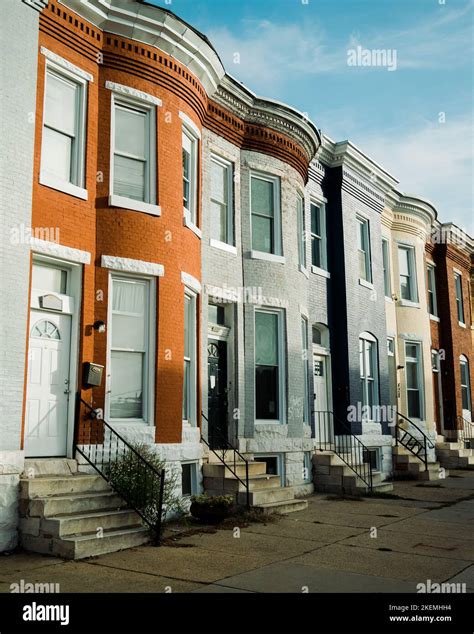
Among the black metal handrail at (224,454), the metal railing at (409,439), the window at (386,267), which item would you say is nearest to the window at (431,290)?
the window at (386,267)

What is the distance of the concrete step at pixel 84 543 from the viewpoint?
798cm

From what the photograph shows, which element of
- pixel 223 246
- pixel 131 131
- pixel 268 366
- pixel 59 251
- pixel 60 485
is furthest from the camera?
pixel 268 366

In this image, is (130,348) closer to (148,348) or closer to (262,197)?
(148,348)

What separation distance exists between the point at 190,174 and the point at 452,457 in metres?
13.6

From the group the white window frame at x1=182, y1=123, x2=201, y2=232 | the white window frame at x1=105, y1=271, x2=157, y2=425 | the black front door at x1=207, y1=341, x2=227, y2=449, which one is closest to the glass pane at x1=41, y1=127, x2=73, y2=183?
the white window frame at x1=105, y1=271, x2=157, y2=425

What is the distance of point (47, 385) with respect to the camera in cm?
984

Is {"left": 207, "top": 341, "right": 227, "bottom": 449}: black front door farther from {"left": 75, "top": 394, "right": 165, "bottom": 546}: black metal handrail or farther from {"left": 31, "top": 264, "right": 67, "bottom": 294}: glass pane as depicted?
{"left": 31, "top": 264, "right": 67, "bottom": 294}: glass pane

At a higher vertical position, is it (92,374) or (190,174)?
(190,174)

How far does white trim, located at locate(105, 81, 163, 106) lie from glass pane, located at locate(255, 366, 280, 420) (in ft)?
18.9

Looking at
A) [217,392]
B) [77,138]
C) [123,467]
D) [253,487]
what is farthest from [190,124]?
[253,487]

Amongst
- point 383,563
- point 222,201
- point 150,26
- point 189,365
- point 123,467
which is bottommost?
point 383,563

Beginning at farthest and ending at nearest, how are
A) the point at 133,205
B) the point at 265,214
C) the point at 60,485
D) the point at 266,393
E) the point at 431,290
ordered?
the point at 431,290 < the point at 265,214 < the point at 266,393 < the point at 133,205 < the point at 60,485

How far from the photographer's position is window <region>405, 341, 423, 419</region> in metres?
21.2

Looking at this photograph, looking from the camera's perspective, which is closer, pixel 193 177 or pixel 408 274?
pixel 193 177
